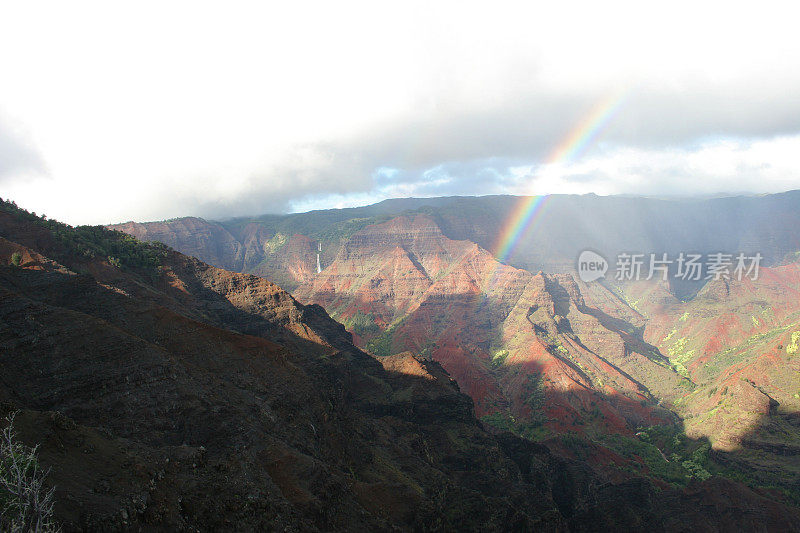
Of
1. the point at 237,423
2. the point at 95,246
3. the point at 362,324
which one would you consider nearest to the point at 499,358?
the point at 362,324

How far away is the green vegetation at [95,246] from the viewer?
6062 centimetres

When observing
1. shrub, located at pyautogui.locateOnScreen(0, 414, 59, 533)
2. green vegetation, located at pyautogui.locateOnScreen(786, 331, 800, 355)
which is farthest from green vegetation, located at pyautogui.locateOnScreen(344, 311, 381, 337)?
shrub, located at pyautogui.locateOnScreen(0, 414, 59, 533)

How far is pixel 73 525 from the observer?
1734 cm

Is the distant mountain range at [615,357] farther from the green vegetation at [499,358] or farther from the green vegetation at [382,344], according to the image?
the green vegetation at [382,344]

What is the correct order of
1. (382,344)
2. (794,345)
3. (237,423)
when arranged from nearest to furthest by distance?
(237,423)
(794,345)
(382,344)

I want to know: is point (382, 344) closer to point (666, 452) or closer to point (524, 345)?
point (524, 345)

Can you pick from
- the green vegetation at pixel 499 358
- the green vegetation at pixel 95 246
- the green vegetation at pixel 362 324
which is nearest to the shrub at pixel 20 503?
Answer: the green vegetation at pixel 95 246

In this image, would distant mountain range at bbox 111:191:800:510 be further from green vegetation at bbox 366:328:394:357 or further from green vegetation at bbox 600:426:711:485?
green vegetation at bbox 366:328:394:357

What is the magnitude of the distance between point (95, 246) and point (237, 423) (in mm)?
49836

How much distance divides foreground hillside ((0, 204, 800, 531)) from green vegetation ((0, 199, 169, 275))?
394 millimetres

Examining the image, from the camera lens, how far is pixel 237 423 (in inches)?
1389

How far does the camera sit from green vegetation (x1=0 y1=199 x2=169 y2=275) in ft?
199

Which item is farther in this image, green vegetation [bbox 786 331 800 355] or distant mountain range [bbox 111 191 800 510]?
green vegetation [bbox 786 331 800 355]

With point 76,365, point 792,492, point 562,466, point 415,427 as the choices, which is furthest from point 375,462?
point 792,492
